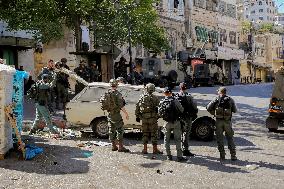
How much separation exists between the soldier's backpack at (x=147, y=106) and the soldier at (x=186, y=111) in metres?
0.64

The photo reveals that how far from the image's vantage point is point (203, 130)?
42.7 ft

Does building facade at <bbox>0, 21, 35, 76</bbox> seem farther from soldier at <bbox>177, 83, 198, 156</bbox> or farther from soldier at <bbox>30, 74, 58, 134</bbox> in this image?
soldier at <bbox>177, 83, 198, 156</bbox>

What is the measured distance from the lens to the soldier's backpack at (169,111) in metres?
10.1

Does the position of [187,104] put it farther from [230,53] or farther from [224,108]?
[230,53]

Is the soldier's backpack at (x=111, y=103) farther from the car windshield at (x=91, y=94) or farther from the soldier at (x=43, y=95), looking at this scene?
the car windshield at (x=91, y=94)

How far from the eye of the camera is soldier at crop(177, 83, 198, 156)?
420 inches

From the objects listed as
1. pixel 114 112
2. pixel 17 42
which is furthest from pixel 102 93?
pixel 17 42

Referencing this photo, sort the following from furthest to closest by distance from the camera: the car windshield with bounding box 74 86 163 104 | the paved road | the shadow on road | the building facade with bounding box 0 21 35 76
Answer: the building facade with bounding box 0 21 35 76, the car windshield with bounding box 74 86 163 104, the shadow on road, the paved road

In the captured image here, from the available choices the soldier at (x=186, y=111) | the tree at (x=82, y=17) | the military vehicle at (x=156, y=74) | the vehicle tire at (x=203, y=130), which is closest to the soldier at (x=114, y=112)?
the soldier at (x=186, y=111)

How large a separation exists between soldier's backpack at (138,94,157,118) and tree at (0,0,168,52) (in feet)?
35.8

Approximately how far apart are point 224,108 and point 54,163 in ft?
13.1

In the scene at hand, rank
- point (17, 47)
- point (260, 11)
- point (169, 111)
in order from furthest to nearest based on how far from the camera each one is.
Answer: point (260, 11) → point (17, 47) → point (169, 111)

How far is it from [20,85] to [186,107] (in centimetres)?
398

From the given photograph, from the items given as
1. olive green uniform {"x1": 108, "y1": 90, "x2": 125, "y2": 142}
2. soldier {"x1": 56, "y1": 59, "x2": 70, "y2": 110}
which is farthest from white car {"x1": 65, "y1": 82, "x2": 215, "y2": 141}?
soldier {"x1": 56, "y1": 59, "x2": 70, "y2": 110}
